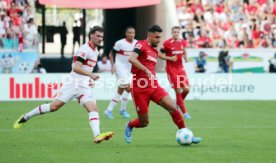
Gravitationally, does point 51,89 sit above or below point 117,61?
below

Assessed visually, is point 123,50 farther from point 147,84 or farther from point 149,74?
point 149,74

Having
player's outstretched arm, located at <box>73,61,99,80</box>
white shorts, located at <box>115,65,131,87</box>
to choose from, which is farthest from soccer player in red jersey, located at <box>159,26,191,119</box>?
player's outstretched arm, located at <box>73,61,99,80</box>

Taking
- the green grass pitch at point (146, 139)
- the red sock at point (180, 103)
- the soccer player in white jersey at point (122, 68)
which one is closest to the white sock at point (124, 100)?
the soccer player in white jersey at point (122, 68)

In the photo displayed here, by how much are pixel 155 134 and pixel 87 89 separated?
2187 mm

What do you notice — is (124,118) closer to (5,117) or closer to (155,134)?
(5,117)

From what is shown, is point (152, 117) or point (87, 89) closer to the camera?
point (87, 89)

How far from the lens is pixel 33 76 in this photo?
1038 inches

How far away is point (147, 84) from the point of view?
45.8ft

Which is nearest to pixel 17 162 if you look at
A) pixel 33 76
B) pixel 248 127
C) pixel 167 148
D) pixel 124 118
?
pixel 167 148

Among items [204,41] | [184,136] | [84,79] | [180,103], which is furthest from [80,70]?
[204,41]

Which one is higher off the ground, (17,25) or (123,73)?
(17,25)

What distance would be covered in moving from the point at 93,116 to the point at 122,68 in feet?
23.5

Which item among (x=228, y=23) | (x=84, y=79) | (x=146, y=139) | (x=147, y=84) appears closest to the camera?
(x=147, y=84)

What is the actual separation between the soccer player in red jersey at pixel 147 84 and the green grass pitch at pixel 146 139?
0.53 meters
